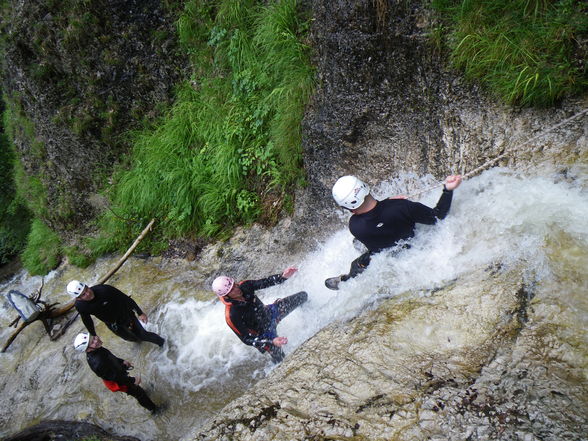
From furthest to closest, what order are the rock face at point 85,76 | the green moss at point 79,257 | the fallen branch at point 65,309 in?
the green moss at point 79,257
the rock face at point 85,76
the fallen branch at point 65,309

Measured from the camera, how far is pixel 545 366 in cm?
261

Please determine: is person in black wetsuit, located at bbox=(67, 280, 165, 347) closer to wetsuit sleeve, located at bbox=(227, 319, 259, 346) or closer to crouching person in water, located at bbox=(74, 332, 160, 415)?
crouching person in water, located at bbox=(74, 332, 160, 415)

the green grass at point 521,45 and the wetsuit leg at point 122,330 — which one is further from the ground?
the green grass at point 521,45

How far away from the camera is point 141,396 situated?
550cm

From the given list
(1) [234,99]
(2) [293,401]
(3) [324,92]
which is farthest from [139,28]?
(2) [293,401]

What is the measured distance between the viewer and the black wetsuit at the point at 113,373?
5195 millimetres

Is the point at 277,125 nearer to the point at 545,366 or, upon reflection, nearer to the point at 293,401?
the point at 293,401

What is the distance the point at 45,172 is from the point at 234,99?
258 inches

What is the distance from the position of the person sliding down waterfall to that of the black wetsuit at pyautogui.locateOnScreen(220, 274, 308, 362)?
164cm

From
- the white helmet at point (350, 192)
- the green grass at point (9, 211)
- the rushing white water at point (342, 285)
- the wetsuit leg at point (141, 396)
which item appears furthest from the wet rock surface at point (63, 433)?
the green grass at point (9, 211)

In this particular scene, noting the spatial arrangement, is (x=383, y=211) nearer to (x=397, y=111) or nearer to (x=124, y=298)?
(x=397, y=111)

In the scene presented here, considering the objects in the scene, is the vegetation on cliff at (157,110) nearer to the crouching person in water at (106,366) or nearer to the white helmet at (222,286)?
the white helmet at (222,286)

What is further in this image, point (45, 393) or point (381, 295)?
point (45, 393)

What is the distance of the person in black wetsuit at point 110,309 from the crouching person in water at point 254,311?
228 cm
